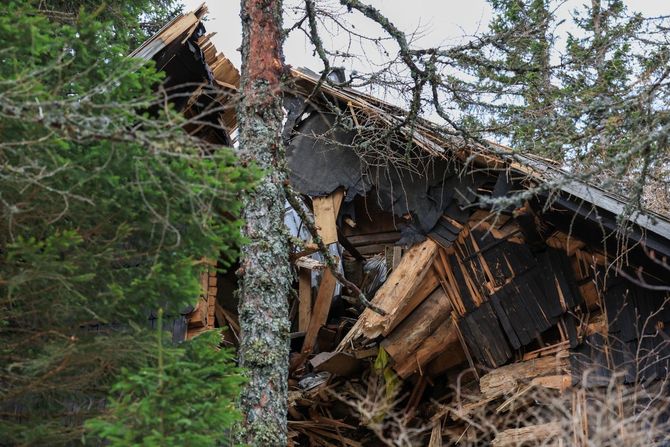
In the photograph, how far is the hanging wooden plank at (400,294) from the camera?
9.43 meters

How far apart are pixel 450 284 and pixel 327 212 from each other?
2052 mm

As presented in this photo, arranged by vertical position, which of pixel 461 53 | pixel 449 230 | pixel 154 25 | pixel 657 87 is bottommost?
pixel 449 230

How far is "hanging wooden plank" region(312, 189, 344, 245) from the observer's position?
10656mm

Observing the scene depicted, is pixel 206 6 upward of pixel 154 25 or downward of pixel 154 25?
downward

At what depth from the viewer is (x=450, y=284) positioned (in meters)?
9.81

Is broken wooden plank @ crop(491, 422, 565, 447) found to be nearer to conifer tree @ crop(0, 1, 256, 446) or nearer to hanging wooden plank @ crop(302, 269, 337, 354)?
hanging wooden plank @ crop(302, 269, 337, 354)

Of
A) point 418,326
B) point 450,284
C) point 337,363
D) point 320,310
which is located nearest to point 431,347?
point 418,326

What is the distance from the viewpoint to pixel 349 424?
11.5m

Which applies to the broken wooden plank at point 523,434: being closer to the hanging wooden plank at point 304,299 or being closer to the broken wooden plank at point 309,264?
the hanging wooden plank at point 304,299

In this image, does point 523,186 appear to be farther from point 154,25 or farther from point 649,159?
point 154,25

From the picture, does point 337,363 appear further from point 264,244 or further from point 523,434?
point 264,244

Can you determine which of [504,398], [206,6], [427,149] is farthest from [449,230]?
[206,6]

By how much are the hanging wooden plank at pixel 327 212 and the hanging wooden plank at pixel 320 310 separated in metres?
1.09

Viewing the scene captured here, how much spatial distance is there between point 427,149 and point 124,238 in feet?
16.8
